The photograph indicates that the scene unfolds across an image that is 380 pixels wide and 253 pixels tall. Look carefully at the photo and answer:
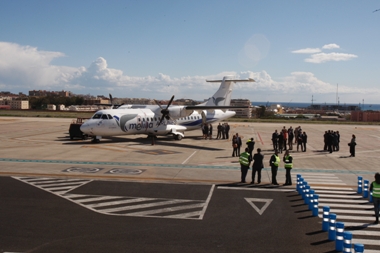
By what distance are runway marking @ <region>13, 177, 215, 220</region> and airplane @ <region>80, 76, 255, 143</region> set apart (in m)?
15.4

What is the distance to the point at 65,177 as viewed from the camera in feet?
60.1

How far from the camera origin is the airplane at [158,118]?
3117 centimetres

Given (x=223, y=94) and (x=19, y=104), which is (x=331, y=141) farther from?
(x=19, y=104)

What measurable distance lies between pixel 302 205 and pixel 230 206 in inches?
111

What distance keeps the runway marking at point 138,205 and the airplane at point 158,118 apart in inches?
607

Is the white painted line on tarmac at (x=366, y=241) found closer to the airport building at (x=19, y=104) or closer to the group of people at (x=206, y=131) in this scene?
the group of people at (x=206, y=131)

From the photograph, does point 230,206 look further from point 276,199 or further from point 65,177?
point 65,177

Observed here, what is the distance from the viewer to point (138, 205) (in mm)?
13680

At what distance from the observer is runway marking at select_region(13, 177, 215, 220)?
12.7m

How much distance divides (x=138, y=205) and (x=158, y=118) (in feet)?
72.7

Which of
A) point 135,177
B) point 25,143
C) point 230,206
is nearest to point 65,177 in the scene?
point 135,177

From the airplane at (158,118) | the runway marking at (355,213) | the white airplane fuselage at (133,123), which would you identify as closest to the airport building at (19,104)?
the airplane at (158,118)

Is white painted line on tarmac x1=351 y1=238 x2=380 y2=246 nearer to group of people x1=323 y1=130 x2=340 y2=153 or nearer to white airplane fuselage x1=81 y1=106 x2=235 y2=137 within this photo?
group of people x1=323 y1=130 x2=340 y2=153

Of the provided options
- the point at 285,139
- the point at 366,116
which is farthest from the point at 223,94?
the point at 366,116
